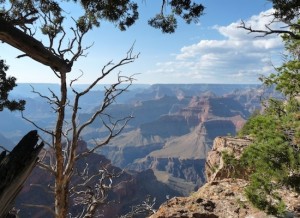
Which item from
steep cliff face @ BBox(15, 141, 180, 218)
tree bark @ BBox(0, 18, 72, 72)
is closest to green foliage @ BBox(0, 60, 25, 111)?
tree bark @ BBox(0, 18, 72, 72)

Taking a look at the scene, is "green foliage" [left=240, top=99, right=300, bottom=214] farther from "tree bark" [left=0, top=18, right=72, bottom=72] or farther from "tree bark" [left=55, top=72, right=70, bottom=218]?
"tree bark" [left=0, top=18, right=72, bottom=72]

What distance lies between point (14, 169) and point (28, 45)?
9.11 ft

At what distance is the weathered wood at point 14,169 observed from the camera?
17.4 ft

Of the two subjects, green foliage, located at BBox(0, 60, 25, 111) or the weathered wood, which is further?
green foliage, located at BBox(0, 60, 25, 111)

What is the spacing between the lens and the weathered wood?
5293mm

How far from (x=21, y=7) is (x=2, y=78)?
2902 mm

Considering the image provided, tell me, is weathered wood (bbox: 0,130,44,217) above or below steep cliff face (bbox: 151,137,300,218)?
above

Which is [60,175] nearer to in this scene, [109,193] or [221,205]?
[221,205]

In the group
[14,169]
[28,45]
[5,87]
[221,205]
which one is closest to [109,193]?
[221,205]

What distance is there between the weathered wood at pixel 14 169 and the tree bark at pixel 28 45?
2.19 m

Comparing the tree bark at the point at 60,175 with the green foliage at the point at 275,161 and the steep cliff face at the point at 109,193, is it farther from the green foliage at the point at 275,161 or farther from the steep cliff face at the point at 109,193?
the steep cliff face at the point at 109,193

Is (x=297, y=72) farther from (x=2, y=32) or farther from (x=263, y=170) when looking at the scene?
(x=2, y=32)

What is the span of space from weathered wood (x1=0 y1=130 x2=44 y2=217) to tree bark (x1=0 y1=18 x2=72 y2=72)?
86.4 inches

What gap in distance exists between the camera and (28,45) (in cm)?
710
